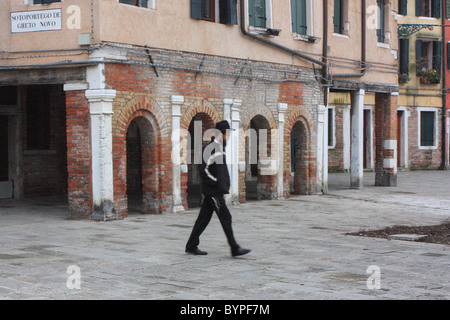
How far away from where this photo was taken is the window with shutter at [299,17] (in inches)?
759

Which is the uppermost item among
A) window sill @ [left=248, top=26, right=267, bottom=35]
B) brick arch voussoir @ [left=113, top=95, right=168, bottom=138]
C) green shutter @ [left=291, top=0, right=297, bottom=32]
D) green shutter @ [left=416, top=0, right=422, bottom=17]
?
green shutter @ [left=416, top=0, right=422, bottom=17]

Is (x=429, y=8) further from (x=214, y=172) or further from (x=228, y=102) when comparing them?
(x=214, y=172)

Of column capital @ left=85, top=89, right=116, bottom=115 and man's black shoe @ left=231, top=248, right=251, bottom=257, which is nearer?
man's black shoe @ left=231, top=248, right=251, bottom=257

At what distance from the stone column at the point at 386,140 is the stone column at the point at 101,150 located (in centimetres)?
1210

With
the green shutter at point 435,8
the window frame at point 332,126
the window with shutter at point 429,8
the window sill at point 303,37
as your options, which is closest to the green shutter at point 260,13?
the window sill at point 303,37

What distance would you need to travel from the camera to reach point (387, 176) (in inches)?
929

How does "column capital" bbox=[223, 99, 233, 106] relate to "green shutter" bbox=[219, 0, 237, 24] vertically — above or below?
below

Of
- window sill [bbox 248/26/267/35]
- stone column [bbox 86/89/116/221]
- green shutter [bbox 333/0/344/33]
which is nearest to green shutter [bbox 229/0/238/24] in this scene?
window sill [bbox 248/26/267/35]

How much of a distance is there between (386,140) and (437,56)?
36.0 ft

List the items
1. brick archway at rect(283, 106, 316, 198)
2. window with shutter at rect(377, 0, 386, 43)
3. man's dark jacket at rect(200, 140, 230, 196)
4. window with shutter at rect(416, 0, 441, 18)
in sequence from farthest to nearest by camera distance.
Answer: window with shutter at rect(416, 0, 441, 18) → window with shutter at rect(377, 0, 386, 43) → brick archway at rect(283, 106, 316, 198) → man's dark jacket at rect(200, 140, 230, 196)

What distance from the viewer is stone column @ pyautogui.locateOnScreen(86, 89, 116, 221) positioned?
1377 cm

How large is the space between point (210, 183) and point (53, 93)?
1033 centimetres

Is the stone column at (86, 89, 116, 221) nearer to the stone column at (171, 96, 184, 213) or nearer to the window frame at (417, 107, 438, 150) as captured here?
the stone column at (171, 96, 184, 213)
